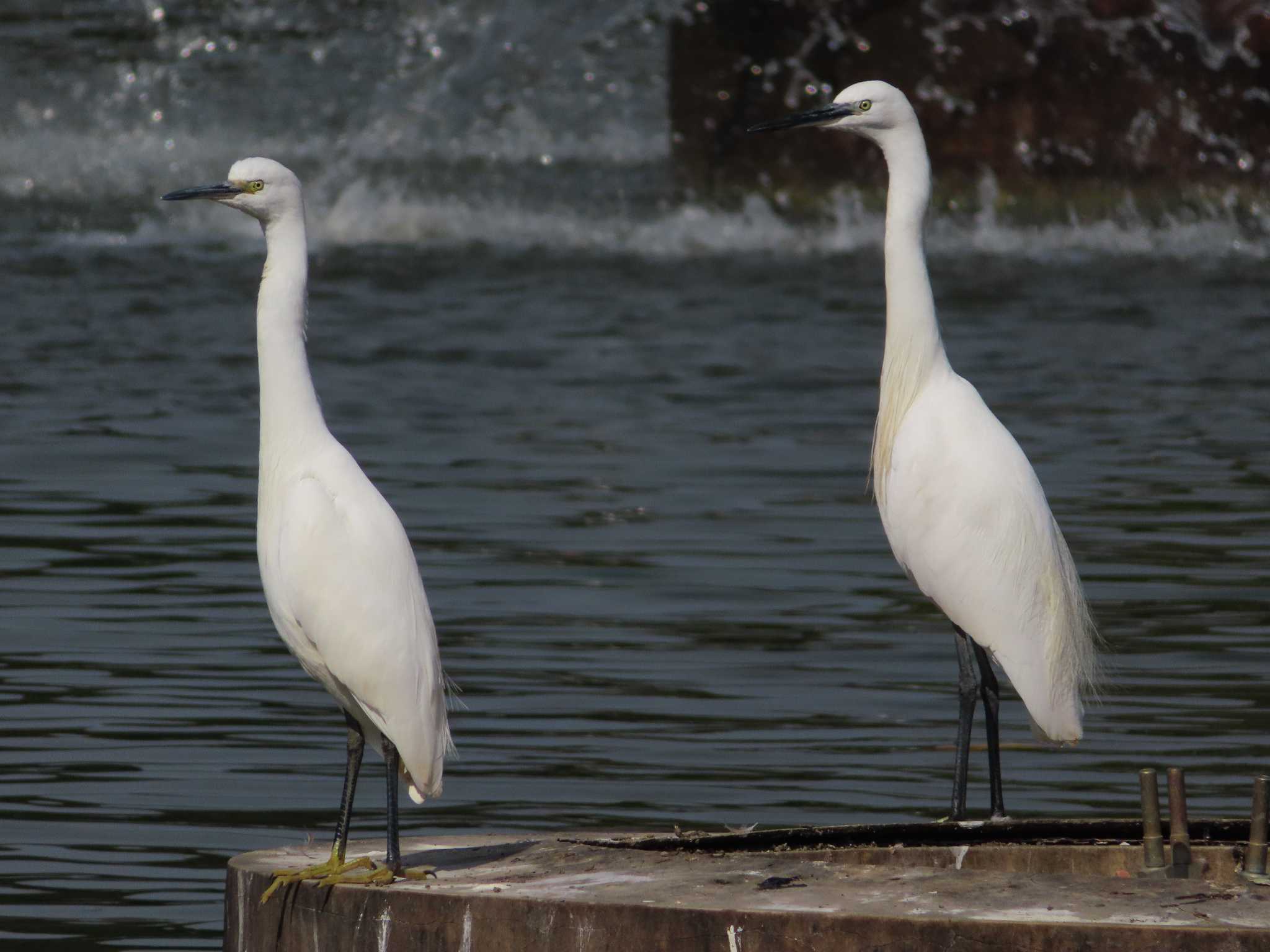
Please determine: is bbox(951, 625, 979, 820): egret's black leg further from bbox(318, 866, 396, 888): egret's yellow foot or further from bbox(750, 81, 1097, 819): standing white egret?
bbox(318, 866, 396, 888): egret's yellow foot

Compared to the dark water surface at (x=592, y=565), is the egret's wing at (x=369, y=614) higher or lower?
higher

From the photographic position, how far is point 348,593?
565 centimetres

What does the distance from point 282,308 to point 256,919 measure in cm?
158

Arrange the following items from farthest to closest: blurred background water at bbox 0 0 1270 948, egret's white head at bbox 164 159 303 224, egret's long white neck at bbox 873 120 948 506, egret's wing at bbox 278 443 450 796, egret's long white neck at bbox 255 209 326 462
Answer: blurred background water at bbox 0 0 1270 948 < egret's long white neck at bbox 873 120 948 506 < egret's white head at bbox 164 159 303 224 < egret's long white neck at bbox 255 209 326 462 < egret's wing at bbox 278 443 450 796

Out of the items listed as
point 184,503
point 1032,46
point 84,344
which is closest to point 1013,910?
point 184,503

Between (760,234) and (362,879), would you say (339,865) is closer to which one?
(362,879)

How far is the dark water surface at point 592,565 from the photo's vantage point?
7320mm

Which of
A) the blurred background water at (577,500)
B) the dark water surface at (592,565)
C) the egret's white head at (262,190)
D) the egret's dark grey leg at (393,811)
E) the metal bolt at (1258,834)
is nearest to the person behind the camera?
the metal bolt at (1258,834)

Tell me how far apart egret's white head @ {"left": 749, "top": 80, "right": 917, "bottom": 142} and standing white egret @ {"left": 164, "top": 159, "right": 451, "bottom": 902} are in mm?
1821

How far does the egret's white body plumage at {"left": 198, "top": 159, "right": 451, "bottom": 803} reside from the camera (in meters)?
5.62

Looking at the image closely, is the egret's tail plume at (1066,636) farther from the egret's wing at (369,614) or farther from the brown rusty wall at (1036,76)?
the brown rusty wall at (1036,76)

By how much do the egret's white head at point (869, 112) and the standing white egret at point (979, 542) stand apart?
0.03m

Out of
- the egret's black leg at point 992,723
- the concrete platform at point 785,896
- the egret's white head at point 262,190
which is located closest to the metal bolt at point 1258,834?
the concrete platform at point 785,896

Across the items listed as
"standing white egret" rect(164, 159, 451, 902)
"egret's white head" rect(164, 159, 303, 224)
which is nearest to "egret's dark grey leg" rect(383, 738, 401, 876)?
"standing white egret" rect(164, 159, 451, 902)
